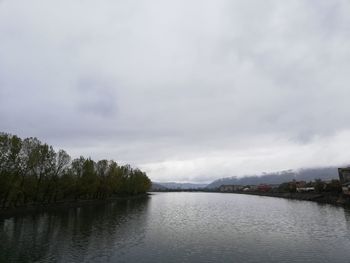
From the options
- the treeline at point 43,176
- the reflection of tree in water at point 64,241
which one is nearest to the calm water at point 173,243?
the reflection of tree in water at point 64,241

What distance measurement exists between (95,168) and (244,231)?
91142mm

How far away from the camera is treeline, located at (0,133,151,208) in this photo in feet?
236

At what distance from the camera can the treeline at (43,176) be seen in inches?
2830

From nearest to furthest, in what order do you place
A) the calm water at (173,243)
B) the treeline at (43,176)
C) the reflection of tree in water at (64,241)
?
the calm water at (173,243) < the reflection of tree in water at (64,241) < the treeline at (43,176)

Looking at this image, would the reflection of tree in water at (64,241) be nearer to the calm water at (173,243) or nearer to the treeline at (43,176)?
the calm water at (173,243)

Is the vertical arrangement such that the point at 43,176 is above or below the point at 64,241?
above

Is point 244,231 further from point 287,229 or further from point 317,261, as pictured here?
point 317,261

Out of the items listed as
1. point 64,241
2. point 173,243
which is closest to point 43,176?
point 64,241

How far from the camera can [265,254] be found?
30.8 meters

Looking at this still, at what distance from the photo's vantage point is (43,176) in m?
86.9

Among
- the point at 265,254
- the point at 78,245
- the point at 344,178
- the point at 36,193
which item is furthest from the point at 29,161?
the point at 344,178

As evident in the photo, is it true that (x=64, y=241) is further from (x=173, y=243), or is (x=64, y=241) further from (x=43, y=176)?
(x=43, y=176)

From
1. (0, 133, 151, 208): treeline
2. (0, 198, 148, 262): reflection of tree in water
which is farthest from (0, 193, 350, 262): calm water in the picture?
(0, 133, 151, 208): treeline

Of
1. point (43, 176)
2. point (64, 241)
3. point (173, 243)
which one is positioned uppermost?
point (43, 176)
